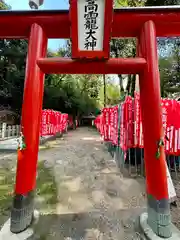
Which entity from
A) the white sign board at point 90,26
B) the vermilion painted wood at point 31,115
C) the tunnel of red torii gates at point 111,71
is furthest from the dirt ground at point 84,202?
the white sign board at point 90,26

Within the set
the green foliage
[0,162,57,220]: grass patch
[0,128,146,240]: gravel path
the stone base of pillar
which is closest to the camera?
the stone base of pillar

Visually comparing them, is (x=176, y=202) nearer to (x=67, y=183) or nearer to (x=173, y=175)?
(x=173, y=175)

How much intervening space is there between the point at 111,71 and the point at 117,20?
873 millimetres

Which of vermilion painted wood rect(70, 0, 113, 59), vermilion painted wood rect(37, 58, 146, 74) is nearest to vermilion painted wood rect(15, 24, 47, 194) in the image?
vermilion painted wood rect(37, 58, 146, 74)

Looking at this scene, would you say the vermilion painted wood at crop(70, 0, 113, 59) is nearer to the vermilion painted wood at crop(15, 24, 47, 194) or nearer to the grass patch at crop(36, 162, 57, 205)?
the vermilion painted wood at crop(15, 24, 47, 194)

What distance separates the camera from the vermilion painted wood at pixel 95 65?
3432 mm

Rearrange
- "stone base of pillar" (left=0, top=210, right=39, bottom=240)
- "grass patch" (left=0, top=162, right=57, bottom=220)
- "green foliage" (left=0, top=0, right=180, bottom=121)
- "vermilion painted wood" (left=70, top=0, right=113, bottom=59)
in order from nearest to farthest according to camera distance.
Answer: "stone base of pillar" (left=0, top=210, right=39, bottom=240) → "vermilion painted wood" (left=70, top=0, right=113, bottom=59) → "grass patch" (left=0, top=162, right=57, bottom=220) → "green foliage" (left=0, top=0, right=180, bottom=121)

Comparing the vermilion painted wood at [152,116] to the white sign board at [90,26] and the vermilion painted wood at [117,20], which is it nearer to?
the vermilion painted wood at [117,20]

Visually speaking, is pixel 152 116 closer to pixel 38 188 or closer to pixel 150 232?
pixel 150 232

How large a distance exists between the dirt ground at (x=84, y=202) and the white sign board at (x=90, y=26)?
2836 millimetres

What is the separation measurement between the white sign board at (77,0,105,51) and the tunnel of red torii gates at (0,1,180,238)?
14 cm

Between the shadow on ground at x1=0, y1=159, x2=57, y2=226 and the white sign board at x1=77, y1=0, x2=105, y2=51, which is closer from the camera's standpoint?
the white sign board at x1=77, y1=0, x2=105, y2=51

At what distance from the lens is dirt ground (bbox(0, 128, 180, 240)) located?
10.6ft

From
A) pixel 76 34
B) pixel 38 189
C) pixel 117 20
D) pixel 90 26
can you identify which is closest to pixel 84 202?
pixel 38 189
